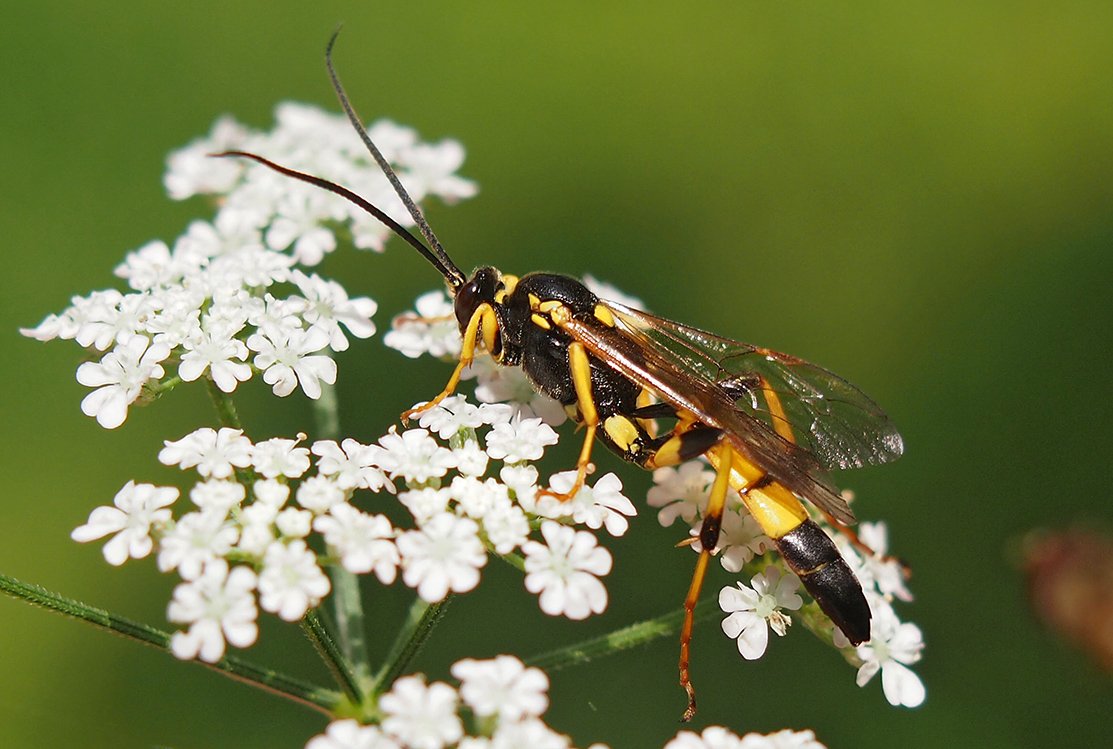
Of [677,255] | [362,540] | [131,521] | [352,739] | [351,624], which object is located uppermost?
Answer: [677,255]

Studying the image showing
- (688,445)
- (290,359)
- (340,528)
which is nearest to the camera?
(340,528)

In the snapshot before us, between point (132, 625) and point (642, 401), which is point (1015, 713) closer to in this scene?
point (642, 401)

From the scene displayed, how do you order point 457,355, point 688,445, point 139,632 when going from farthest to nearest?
point 457,355
point 688,445
point 139,632

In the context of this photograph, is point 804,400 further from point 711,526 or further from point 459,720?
point 459,720

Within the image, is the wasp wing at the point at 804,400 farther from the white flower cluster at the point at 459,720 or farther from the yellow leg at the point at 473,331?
the white flower cluster at the point at 459,720

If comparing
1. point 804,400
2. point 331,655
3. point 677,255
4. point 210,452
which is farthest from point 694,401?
point 677,255

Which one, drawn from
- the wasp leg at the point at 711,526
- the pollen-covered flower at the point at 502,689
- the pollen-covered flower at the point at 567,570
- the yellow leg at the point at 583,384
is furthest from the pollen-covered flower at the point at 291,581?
the wasp leg at the point at 711,526

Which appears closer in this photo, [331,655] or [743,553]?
[331,655]

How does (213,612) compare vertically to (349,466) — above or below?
below
